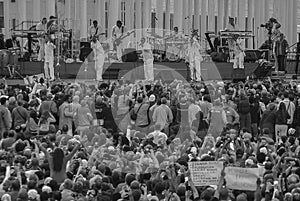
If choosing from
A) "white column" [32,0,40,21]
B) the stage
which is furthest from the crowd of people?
"white column" [32,0,40,21]

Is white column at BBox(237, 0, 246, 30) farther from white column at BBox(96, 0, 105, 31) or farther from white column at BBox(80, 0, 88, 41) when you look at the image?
white column at BBox(80, 0, 88, 41)

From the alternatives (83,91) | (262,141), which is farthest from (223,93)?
(262,141)

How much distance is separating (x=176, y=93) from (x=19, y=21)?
22272 millimetres

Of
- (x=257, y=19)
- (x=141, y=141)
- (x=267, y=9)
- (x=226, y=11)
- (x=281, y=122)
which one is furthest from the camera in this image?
(x=267, y=9)

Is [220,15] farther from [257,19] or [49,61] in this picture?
[49,61]

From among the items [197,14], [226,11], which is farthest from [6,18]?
[226,11]

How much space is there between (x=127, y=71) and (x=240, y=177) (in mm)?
20317

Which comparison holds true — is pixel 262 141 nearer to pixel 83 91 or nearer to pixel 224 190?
pixel 224 190

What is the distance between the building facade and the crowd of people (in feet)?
59.6

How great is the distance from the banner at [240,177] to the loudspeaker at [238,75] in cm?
2194

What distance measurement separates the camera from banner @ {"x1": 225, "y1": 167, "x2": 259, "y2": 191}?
41.5ft

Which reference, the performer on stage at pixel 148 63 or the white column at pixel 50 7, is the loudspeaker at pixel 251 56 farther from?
the white column at pixel 50 7

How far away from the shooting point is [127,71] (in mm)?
32812

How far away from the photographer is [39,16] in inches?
1722
